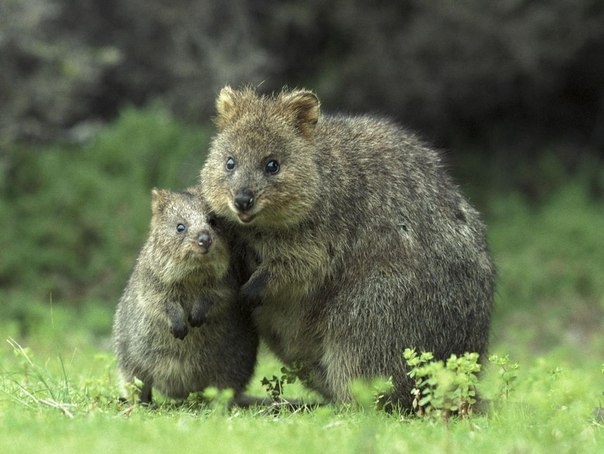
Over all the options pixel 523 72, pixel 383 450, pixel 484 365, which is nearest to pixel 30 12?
pixel 523 72

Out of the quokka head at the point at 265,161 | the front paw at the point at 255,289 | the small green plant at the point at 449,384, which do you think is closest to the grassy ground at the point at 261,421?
the small green plant at the point at 449,384

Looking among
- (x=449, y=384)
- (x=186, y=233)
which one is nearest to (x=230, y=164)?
→ (x=186, y=233)

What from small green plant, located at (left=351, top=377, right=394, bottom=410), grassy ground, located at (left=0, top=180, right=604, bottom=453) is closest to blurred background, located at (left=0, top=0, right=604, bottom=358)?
grassy ground, located at (left=0, top=180, right=604, bottom=453)

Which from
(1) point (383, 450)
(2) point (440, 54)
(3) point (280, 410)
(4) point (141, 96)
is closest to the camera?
(1) point (383, 450)

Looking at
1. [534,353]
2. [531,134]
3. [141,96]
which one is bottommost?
[534,353]

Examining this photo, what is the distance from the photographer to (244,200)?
29.2ft

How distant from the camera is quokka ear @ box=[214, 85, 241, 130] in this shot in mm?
9758

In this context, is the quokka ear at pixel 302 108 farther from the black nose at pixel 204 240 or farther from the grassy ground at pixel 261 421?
the grassy ground at pixel 261 421

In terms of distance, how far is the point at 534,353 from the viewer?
16.9 metres

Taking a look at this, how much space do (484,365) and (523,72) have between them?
11.7 m

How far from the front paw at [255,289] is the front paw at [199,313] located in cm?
31

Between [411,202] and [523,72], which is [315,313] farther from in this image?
[523,72]

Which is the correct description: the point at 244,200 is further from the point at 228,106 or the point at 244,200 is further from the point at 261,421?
the point at 261,421

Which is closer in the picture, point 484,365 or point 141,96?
point 484,365
